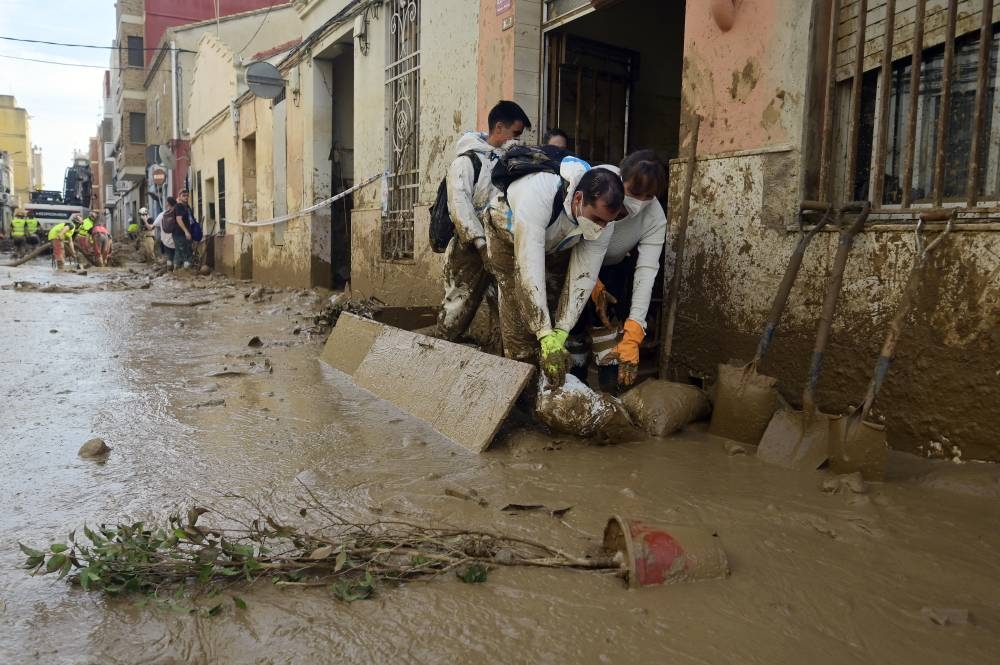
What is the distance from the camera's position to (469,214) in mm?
4246

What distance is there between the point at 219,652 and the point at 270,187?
11.4 m

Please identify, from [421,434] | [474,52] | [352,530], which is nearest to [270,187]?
[474,52]

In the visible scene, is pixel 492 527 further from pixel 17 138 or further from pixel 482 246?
pixel 17 138

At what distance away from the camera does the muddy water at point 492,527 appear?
1646 mm

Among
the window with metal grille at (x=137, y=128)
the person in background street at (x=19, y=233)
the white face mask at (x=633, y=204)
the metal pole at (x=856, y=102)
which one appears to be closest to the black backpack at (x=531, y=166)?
the white face mask at (x=633, y=204)

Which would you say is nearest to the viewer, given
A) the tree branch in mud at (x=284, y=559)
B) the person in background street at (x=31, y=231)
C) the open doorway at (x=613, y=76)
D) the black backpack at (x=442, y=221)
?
the tree branch in mud at (x=284, y=559)

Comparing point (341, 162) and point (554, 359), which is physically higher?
point (341, 162)

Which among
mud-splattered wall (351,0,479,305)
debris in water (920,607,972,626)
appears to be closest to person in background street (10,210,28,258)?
mud-splattered wall (351,0,479,305)

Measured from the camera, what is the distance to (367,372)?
445 cm

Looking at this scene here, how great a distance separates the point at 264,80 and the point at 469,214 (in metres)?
7.86

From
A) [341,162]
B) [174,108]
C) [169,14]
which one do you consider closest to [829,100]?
[341,162]

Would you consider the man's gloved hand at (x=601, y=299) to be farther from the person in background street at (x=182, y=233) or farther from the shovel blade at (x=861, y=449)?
the person in background street at (x=182, y=233)

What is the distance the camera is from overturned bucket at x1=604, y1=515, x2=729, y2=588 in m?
1.88

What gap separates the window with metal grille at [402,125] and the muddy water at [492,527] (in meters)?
3.68
